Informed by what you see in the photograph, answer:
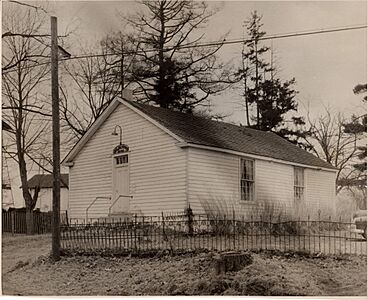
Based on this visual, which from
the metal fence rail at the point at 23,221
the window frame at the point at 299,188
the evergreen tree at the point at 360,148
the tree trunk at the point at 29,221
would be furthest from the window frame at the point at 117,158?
the evergreen tree at the point at 360,148

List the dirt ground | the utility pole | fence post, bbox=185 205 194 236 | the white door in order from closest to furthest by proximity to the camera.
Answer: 1. the dirt ground
2. fence post, bbox=185 205 194 236
3. the white door
4. the utility pole

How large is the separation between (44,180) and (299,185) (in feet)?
3.64

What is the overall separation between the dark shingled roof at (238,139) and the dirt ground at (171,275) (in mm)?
397

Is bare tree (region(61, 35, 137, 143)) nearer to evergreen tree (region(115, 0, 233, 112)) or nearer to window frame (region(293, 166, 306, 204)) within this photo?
evergreen tree (region(115, 0, 233, 112))

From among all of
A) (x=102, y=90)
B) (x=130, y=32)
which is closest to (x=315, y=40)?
(x=130, y=32)

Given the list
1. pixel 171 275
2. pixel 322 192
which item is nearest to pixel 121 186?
pixel 171 275

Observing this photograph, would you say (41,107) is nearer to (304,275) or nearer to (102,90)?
(102,90)

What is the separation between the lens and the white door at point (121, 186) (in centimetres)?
248

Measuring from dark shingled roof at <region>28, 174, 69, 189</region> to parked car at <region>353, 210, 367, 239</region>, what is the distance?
1222 mm

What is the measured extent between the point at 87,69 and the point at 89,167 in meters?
0.43

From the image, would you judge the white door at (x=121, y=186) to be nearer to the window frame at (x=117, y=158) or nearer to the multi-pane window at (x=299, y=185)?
the window frame at (x=117, y=158)

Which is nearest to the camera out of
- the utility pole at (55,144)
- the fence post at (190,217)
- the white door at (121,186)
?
the fence post at (190,217)

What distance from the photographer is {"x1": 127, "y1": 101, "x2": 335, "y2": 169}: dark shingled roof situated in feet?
7.76

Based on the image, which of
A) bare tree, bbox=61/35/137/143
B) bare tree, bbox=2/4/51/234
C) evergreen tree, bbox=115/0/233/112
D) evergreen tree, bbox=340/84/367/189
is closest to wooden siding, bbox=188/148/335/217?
evergreen tree, bbox=340/84/367/189
